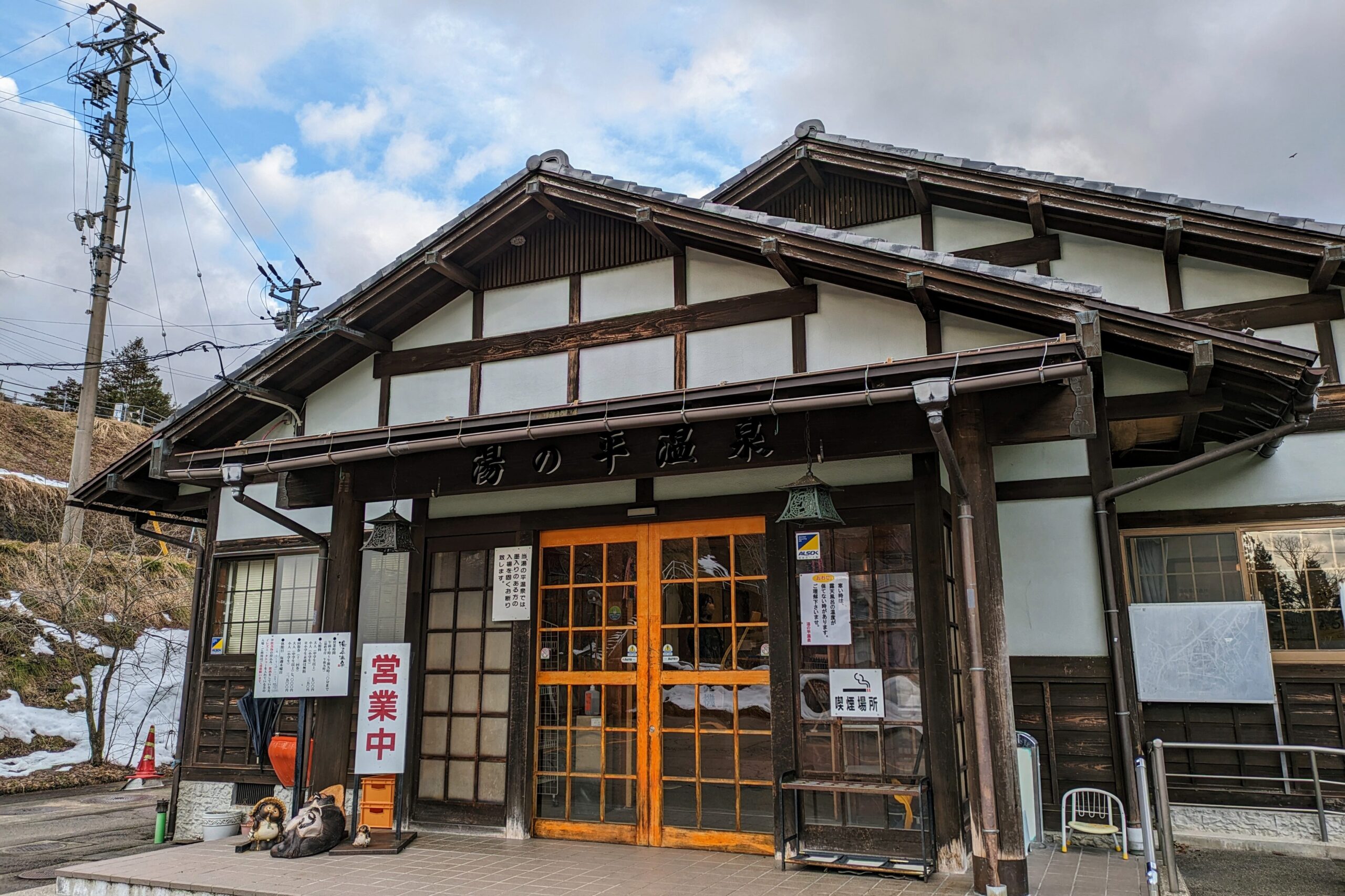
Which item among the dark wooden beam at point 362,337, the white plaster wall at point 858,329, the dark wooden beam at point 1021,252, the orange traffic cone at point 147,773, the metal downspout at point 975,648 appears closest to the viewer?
the metal downspout at point 975,648

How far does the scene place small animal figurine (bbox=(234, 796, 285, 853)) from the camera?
741cm

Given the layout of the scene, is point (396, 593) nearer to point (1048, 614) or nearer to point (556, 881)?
point (556, 881)

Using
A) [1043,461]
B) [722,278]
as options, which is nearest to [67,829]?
[722,278]

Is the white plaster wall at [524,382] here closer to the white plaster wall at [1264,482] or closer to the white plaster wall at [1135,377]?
the white plaster wall at [1135,377]

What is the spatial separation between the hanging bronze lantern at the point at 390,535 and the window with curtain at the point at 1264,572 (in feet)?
20.7

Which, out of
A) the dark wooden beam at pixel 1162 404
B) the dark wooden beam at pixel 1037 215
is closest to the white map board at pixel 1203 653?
the dark wooden beam at pixel 1162 404

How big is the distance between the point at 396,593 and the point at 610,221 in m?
4.02

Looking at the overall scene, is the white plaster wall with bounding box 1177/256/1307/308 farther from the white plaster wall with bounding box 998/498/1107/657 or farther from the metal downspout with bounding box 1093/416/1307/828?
the white plaster wall with bounding box 998/498/1107/657

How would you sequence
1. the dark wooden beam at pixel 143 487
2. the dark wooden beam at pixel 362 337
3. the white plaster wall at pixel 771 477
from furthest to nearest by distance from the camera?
the dark wooden beam at pixel 143 487, the dark wooden beam at pixel 362 337, the white plaster wall at pixel 771 477

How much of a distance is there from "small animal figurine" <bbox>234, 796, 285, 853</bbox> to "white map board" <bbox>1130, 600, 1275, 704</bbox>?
280 inches

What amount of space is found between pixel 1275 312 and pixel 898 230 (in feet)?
11.0

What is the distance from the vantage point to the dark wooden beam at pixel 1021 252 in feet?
27.5

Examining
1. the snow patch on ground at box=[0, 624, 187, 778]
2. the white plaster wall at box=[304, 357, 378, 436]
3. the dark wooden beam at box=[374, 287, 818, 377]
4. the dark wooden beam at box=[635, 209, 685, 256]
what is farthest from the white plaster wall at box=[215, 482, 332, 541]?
the snow patch on ground at box=[0, 624, 187, 778]

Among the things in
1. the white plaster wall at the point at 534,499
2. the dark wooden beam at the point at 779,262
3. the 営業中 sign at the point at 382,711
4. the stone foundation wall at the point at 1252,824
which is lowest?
the stone foundation wall at the point at 1252,824
